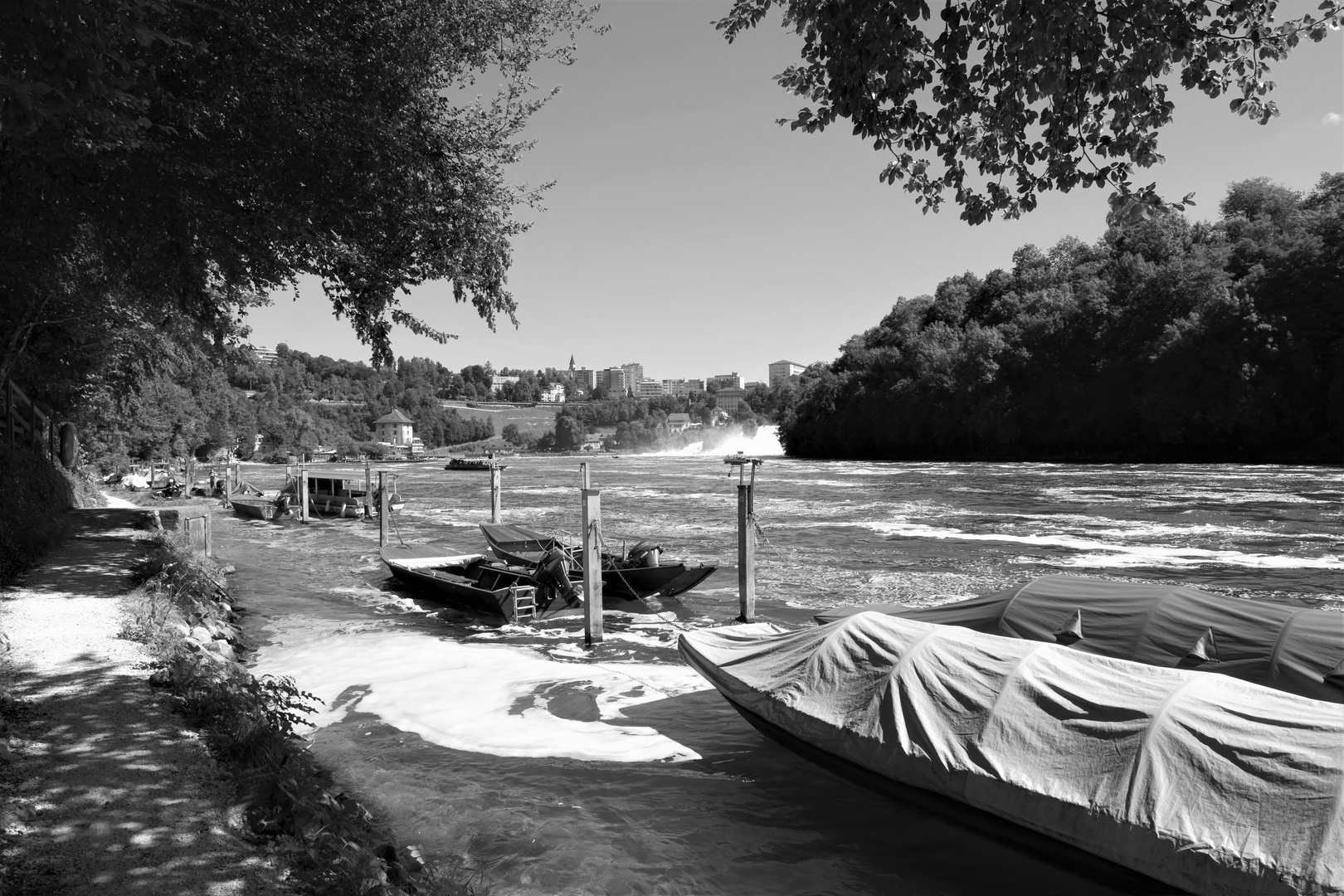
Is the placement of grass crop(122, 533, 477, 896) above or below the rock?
below

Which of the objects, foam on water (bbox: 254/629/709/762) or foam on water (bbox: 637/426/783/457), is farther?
foam on water (bbox: 637/426/783/457)

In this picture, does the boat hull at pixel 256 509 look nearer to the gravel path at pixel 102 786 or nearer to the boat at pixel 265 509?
the boat at pixel 265 509

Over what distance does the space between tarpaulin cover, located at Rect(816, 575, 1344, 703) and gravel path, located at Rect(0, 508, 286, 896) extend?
301 inches

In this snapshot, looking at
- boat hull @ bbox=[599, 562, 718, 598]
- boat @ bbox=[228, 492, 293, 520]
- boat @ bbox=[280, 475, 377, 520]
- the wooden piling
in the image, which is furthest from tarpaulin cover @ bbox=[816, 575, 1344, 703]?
boat @ bbox=[228, 492, 293, 520]

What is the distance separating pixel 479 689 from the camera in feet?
41.9

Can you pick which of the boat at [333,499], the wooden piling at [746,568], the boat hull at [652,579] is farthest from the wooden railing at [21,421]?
the wooden piling at [746,568]

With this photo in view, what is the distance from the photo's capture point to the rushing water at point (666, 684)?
24.7 ft

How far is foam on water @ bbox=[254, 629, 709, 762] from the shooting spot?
34.3ft

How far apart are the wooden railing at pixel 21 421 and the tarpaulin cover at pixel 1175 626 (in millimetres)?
21112

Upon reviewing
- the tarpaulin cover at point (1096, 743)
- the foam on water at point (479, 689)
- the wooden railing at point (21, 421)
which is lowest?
the foam on water at point (479, 689)

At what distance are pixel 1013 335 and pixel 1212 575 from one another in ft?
246

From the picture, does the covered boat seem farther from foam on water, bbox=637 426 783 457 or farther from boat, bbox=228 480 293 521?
foam on water, bbox=637 426 783 457

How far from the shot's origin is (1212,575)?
19.5 m

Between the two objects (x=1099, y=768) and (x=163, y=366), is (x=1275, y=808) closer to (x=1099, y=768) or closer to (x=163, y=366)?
(x=1099, y=768)
